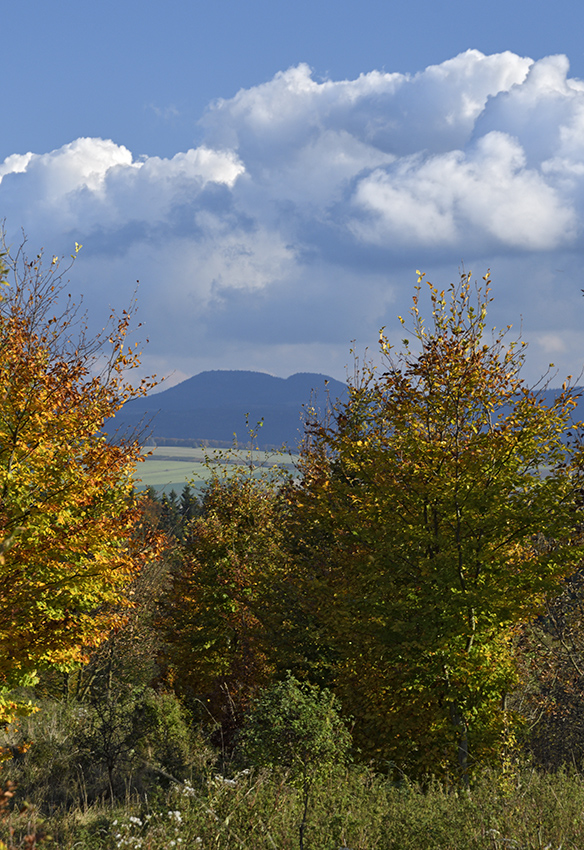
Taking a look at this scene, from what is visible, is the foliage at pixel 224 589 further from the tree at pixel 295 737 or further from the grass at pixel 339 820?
the grass at pixel 339 820

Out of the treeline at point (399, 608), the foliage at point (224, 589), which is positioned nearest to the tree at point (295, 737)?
the treeline at point (399, 608)

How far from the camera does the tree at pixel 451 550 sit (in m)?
12.4

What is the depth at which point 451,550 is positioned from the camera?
12.8 m

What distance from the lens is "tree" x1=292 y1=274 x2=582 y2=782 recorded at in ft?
40.6

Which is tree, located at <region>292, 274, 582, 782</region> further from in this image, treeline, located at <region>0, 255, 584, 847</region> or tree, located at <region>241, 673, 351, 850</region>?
tree, located at <region>241, 673, 351, 850</region>

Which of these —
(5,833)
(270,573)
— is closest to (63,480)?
(5,833)

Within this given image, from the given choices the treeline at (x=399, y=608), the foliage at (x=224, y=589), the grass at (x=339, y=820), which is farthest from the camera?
the foliage at (x=224, y=589)

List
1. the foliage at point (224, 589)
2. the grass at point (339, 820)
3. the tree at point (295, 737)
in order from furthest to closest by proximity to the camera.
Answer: the foliage at point (224, 589), the tree at point (295, 737), the grass at point (339, 820)

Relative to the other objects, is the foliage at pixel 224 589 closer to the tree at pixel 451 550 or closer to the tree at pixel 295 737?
the tree at pixel 451 550

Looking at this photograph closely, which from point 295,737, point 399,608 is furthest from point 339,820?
point 399,608

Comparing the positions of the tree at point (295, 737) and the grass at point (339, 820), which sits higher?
the tree at point (295, 737)

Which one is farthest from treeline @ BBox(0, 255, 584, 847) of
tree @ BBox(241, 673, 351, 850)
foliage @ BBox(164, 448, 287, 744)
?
foliage @ BBox(164, 448, 287, 744)

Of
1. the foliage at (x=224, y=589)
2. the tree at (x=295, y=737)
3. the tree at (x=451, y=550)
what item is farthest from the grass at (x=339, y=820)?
the foliage at (x=224, y=589)

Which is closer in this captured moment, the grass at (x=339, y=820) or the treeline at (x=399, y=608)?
the grass at (x=339, y=820)
